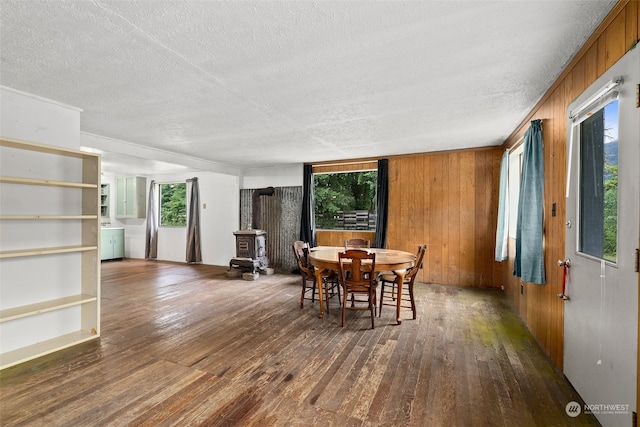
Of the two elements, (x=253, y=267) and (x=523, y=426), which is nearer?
(x=523, y=426)

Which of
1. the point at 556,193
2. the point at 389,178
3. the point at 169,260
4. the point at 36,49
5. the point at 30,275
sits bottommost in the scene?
the point at 169,260

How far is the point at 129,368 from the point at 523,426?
9.38 ft

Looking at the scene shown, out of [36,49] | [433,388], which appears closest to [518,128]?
[433,388]

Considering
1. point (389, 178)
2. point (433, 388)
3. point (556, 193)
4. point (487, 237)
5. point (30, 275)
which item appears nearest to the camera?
point (433, 388)

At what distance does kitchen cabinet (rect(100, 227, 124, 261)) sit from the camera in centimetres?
749

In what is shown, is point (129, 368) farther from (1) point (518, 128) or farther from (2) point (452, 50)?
(1) point (518, 128)

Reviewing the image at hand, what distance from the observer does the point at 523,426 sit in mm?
1692

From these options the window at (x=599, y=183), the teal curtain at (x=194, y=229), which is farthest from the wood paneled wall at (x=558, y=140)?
the teal curtain at (x=194, y=229)

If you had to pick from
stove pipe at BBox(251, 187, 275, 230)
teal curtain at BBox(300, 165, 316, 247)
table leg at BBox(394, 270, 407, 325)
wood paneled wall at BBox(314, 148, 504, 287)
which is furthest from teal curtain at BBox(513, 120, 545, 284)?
stove pipe at BBox(251, 187, 275, 230)

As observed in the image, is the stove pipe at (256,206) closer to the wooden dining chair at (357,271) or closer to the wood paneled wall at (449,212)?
the wood paneled wall at (449,212)

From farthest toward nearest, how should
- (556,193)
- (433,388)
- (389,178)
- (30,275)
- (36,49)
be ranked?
1. (389,178)
2. (30,275)
3. (556,193)
4. (433,388)
5. (36,49)

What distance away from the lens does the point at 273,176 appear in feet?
21.9

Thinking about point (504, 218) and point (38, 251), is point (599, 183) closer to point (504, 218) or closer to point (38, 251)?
point (504, 218)

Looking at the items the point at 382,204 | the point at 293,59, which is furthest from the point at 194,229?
the point at 293,59
